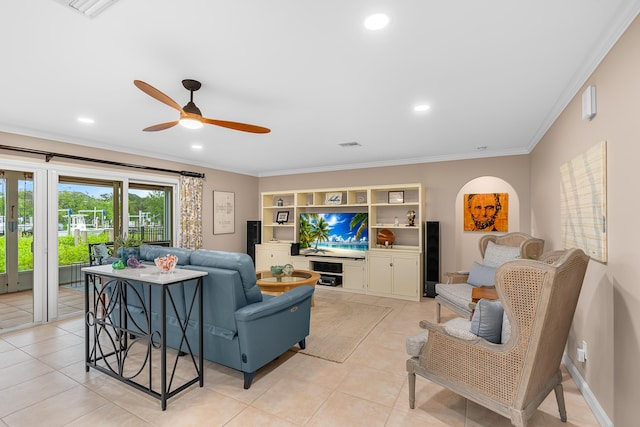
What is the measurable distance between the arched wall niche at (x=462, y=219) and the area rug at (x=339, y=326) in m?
1.71

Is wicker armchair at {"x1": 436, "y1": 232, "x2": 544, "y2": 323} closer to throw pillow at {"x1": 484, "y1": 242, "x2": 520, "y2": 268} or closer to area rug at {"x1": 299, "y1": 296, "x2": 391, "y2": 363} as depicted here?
throw pillow at {"x1": 484, "y1": 242, "x2": 520, "y2": 268}

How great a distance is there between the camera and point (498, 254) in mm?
3857

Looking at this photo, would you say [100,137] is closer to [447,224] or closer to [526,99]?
[526,99]

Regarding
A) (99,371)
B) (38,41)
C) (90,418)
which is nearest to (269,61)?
(38,41)

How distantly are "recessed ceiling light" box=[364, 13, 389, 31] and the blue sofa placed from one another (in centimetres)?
192

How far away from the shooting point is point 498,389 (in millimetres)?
1816

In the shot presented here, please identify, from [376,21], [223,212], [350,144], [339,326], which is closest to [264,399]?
[339,326]

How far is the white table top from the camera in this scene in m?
2.27

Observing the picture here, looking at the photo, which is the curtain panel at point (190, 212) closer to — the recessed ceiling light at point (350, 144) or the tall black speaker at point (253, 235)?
the tall black speaker at point (253, 235)

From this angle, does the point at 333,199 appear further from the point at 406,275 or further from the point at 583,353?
the point at 583,353

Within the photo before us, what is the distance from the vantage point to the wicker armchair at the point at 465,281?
3.38 metres

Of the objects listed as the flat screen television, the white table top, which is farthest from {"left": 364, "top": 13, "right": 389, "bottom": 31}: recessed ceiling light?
the flat screen television

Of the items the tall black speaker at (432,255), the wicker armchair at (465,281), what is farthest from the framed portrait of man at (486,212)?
the wicker armchair at (465,281)

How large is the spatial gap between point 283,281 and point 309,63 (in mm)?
2929
